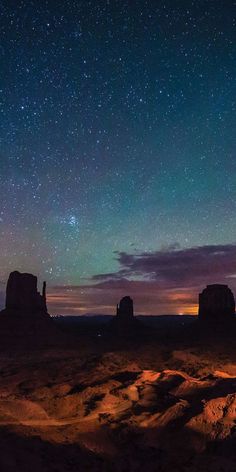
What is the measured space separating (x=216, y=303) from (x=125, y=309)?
24.7m

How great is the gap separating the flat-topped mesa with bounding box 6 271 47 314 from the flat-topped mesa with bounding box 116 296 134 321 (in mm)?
26617

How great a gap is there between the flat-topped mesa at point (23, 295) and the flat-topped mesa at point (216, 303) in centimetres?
2964

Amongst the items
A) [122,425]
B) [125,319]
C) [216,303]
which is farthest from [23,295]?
[122,425]

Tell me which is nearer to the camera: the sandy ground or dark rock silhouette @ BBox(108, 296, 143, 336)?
the sandy ground

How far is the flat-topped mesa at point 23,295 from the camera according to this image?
2564 inches

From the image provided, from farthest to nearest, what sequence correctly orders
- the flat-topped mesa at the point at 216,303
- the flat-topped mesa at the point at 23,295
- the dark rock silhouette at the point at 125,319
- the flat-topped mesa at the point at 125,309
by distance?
the flat-topped mesa at the point at 125,309 < the dark rock silhouette at the point at 125,319 < the flat-topped mesa at the point at 216,303 < the flat-topped mesa at the point at 23,295

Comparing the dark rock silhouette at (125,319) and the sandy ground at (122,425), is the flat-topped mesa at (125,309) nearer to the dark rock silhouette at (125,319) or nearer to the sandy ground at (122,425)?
the dark rock silhouette at (125,319)

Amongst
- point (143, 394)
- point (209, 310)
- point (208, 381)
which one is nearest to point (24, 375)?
point (143, 394)

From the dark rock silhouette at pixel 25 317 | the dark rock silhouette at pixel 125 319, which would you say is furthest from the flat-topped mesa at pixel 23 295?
the dark rock silhouette at pixel 125 319

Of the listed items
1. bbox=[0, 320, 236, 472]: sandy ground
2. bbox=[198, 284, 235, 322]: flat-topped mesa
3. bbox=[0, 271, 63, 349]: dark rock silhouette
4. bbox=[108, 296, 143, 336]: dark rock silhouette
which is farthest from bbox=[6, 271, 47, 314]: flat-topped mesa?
bbox=[0, 320, 236, 472]: sandy ground

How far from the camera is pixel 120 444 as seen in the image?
11.8m

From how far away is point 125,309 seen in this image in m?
92.1

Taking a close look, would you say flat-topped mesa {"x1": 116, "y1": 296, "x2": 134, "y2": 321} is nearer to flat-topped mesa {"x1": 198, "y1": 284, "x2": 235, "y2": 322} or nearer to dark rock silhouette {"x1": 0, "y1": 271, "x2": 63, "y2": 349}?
flat-topped mesa {"x1": 198, "y1": 284, "x2": 235, "y2": 322}

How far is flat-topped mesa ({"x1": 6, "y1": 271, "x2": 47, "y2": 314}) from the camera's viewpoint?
6512cm
